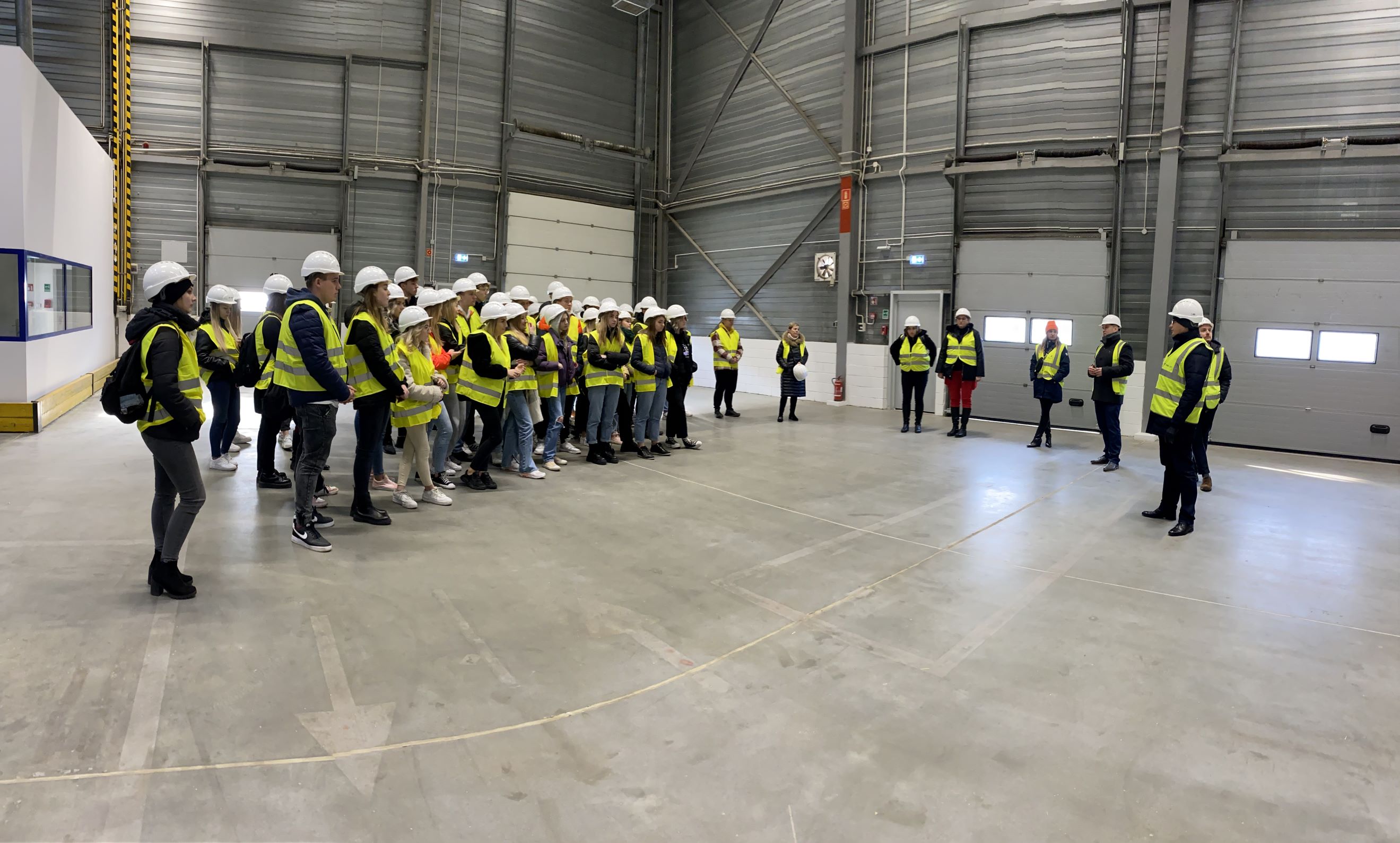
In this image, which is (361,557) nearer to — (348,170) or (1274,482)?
(1274,482)

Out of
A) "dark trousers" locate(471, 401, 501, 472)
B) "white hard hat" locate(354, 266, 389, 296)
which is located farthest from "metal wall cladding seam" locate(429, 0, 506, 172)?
"white hard hat" locate(354, 266, 389, 296)

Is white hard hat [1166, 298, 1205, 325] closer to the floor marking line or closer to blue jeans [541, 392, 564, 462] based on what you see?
blue jeans [541, 392, 564, 462]

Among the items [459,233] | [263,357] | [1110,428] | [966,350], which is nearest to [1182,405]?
[1110,428]

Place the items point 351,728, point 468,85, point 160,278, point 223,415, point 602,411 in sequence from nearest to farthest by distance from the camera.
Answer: point 351,728
point 160,278
point 223,415
point 602,411
point 468,85

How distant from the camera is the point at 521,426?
730cm

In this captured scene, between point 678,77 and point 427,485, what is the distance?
49.3ft

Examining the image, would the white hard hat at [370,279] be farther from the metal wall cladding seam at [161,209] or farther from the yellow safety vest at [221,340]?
the metal wall cladding seam at [161,209]

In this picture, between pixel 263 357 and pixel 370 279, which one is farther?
pixel 263 357

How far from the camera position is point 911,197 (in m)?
13.9

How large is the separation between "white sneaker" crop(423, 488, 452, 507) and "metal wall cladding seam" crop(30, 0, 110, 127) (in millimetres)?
13313

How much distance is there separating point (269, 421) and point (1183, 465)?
24.3 ft

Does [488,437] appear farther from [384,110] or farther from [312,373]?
[384,110]

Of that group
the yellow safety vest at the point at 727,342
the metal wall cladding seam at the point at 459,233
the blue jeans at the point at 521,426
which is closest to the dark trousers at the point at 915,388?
the yellow safety vest at the point at 727,342

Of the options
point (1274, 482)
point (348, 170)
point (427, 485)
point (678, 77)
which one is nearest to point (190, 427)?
point (427, 485)
